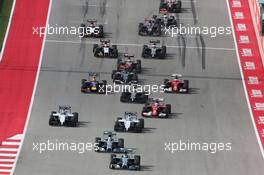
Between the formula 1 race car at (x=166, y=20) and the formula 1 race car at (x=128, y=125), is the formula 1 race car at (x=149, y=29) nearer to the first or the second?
the formula 1 race car at (x=166, y=20)

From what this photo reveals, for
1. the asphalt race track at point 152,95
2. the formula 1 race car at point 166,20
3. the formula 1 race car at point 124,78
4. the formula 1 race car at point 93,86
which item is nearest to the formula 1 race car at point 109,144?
the asphalt race track at point 152,95

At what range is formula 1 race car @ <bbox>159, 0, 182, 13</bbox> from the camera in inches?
3332

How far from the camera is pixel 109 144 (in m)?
67.4

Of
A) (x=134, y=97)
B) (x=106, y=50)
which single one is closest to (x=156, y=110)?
(x=134, y=97)

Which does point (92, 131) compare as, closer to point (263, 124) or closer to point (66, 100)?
point (66, 100)

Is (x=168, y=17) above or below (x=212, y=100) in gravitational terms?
above

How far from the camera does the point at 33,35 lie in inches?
3206

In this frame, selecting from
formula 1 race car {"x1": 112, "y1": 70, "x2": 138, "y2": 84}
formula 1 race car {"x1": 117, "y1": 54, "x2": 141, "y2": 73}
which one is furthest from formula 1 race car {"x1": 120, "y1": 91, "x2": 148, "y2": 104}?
formula 1 race car {"x1": 117, "y1": 54, "x2": 141, "y2": 73}

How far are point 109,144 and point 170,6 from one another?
20379 millimetres

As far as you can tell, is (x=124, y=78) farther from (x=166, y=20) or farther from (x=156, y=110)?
(x=166, y=20)

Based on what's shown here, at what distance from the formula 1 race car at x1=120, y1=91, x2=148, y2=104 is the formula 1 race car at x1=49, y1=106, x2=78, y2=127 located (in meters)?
4.41

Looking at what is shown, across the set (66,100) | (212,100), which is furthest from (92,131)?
(212,100)

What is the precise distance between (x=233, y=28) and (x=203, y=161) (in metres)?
18.9

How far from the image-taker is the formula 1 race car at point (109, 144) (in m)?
67.4
